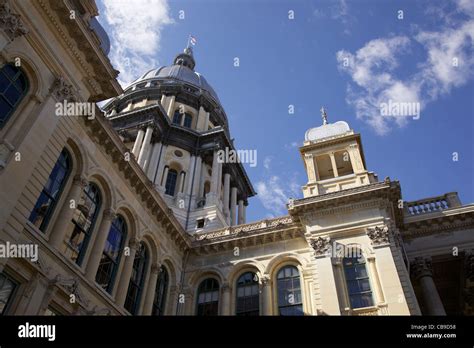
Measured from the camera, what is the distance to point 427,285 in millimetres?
23297

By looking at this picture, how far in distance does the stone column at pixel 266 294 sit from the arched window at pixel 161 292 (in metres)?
5.70

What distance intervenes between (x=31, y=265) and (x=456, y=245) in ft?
69.9

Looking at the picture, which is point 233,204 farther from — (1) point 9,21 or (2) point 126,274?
(1) point 9,21

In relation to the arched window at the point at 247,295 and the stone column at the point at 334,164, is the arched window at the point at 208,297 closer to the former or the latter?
the arched window at the point at 247,295

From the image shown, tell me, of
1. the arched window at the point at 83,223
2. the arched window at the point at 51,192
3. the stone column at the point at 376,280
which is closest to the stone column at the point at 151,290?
the arched window at the point at 83,223

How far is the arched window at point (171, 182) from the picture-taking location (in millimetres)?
42875

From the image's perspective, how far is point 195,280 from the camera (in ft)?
87.6

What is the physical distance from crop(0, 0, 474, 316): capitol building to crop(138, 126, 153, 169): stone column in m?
11.8

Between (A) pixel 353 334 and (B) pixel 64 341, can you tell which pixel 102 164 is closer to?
(B) pixel 64 341

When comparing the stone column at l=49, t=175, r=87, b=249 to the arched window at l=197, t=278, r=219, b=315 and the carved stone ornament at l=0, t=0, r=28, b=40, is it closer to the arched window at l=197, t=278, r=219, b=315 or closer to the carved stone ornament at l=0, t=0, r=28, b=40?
the carved stone ornament at l=0, t=0, r=28, b=40

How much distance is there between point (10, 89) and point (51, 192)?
433 centimetres

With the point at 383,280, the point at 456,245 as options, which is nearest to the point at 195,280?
the point at 383,280

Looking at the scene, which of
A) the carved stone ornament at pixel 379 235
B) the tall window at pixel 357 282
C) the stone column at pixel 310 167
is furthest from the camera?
the stone column at pixel 310 167

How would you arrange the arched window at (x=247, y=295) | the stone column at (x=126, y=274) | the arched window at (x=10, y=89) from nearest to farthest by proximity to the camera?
the arched window at (x=10, y=89)
the stone column at (x=126, y=274)
the arched window at (x=247, y=295)
